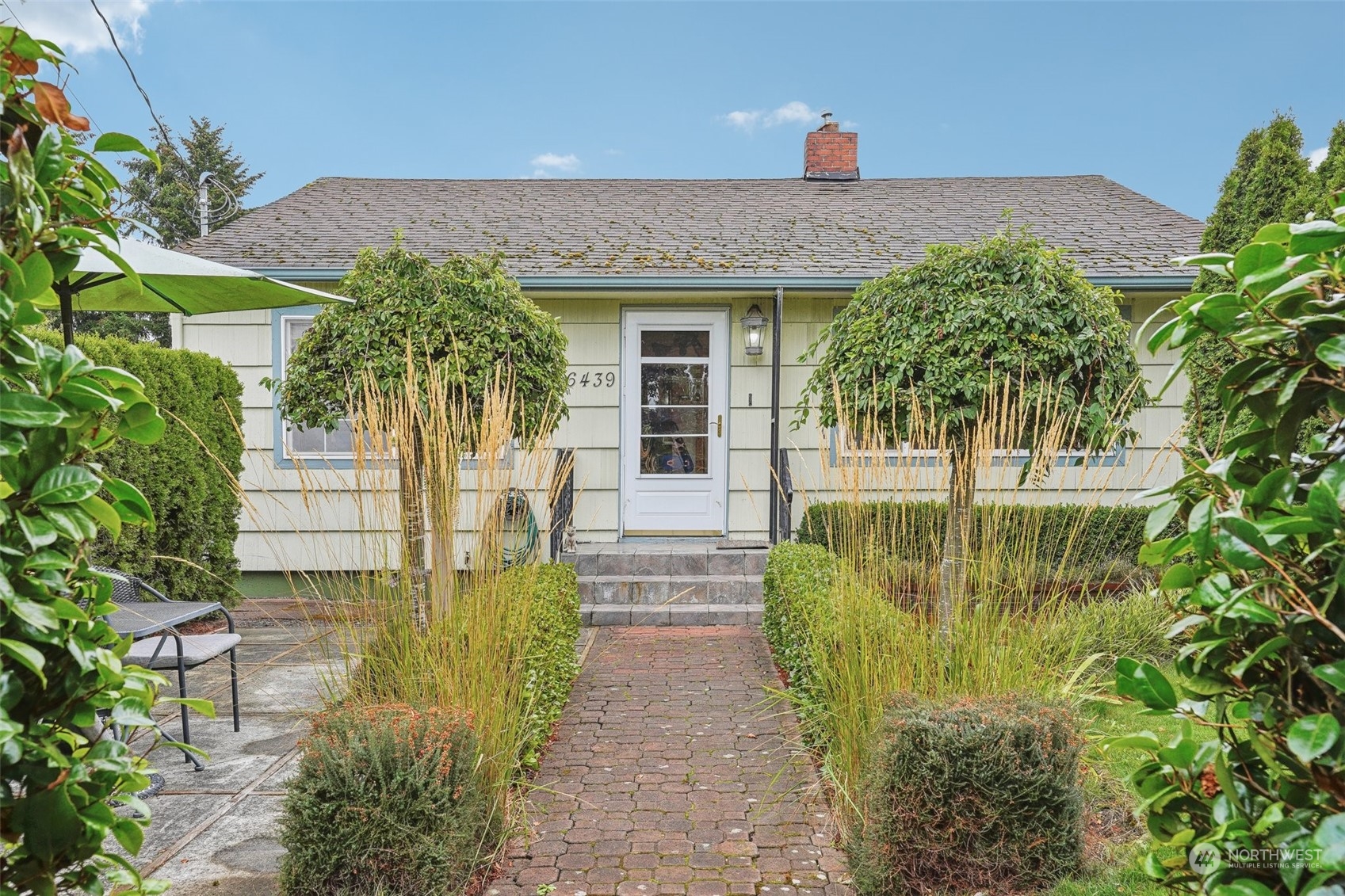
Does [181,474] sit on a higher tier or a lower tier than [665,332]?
lower

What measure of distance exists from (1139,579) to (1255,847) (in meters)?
7.06

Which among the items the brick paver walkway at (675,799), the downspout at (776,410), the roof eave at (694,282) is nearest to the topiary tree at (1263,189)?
the roof eave at (694,282)

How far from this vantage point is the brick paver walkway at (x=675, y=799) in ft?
9.16

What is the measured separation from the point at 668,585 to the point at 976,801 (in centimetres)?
463

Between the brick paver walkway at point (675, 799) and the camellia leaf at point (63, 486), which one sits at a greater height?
the camellia leaf at point (63, 486)

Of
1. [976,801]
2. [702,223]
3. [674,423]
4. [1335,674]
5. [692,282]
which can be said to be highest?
[702,223]

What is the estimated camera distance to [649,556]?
7395 millimetres

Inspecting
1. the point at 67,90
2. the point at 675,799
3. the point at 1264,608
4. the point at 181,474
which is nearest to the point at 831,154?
the point at 181,474

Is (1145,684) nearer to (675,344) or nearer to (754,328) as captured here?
(754,328)

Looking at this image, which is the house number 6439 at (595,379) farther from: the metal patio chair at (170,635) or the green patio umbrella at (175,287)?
the metal patio chair at (170,635)

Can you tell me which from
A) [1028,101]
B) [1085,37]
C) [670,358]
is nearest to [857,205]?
[670,358]

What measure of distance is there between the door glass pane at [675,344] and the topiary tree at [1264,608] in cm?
711

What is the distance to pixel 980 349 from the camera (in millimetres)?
3926

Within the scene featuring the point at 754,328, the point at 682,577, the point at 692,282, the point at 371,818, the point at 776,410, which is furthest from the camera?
the point at 754,328
